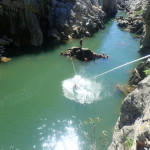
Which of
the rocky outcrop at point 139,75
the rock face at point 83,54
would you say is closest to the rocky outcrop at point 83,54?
the rock face at point 83,54

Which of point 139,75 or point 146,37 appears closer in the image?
point 139,75

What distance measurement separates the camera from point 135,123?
8.05m

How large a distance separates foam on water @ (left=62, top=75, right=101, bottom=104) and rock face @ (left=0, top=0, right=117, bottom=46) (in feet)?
40.3

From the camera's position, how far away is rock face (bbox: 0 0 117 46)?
30.7 m

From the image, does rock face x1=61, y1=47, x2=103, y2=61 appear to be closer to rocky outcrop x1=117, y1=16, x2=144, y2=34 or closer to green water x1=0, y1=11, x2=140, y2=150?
green water x1=0, y1=11, x2=140, y2=150

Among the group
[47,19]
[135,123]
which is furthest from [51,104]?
[47,19]

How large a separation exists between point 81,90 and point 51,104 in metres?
3.94

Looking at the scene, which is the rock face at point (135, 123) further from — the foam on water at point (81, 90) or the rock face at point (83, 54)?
the rock face at point (83, 54)

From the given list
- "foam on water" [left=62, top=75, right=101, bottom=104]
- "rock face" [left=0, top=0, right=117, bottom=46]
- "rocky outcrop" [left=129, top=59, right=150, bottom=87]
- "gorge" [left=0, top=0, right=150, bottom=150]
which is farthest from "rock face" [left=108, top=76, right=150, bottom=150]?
"rock face" [left=0, top=0, right=117, bottom=46]

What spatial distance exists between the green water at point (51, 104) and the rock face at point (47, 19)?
4.12 meters

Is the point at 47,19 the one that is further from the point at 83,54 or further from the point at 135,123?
the point at 135,123

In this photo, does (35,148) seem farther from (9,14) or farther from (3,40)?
(9,14)

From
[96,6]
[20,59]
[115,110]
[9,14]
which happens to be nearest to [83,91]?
[115,110]

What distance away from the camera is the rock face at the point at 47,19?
1210 inches
